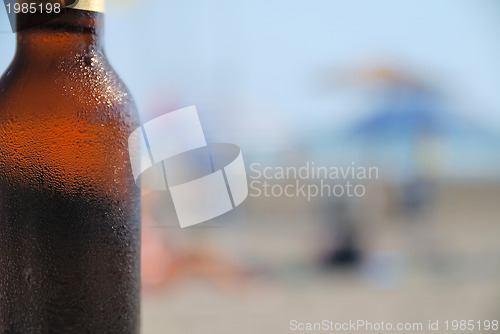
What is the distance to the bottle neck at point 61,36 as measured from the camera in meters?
0.56

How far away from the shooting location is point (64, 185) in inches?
21.4

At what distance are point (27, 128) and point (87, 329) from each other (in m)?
0.21

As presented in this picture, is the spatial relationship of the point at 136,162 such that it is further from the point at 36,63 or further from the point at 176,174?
the point at 176,174

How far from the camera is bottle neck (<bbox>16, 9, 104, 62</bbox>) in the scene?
→ 0.56 meters

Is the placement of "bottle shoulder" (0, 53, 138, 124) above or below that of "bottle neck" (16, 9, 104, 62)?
below

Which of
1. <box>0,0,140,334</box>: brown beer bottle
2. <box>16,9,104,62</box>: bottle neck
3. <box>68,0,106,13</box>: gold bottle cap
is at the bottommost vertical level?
<box>0,0,140,334</box>: brown beer bottle

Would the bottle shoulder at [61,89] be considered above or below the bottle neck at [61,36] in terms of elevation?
below

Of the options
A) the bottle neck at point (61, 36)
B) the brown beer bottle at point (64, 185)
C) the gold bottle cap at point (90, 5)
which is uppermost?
the gold bottle cap at point (90, 5)

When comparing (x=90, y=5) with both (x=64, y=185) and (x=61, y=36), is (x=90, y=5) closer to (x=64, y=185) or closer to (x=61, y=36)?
(x=61, y=36)

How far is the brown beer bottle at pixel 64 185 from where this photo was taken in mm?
537

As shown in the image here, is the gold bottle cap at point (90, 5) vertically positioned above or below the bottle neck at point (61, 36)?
above

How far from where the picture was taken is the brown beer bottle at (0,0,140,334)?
21.1 inches

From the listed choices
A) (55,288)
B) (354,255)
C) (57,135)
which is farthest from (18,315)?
(354,255)

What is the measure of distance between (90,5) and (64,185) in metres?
0.18
